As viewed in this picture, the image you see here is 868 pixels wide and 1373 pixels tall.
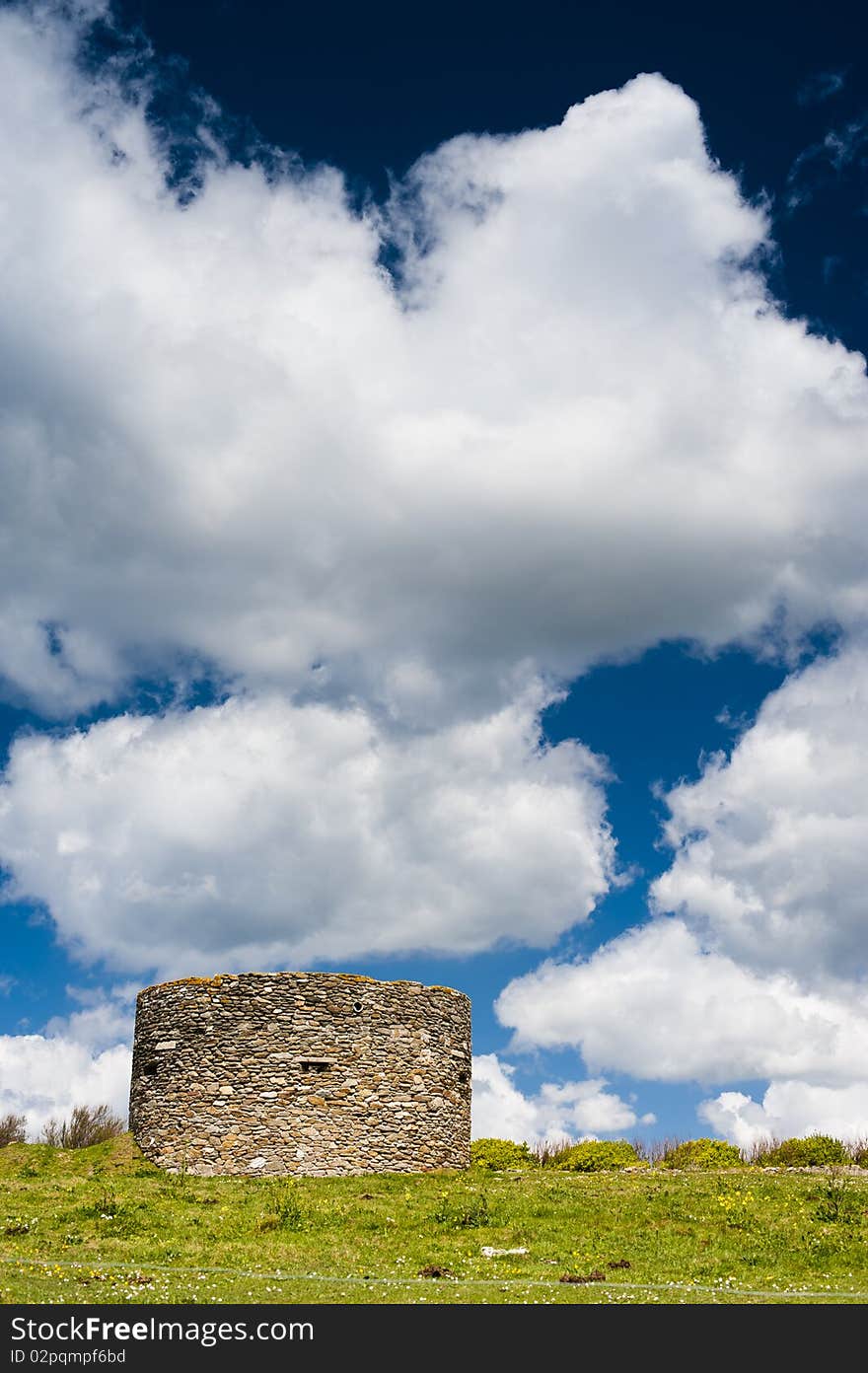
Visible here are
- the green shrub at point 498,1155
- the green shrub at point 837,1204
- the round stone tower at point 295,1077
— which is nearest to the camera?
the green shrub at point 837,1204

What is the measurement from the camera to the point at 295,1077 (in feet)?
110

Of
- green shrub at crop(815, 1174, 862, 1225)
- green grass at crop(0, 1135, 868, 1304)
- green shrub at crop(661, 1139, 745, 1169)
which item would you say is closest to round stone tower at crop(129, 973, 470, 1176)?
green grass at crop(0, 1135, 868, 1304)

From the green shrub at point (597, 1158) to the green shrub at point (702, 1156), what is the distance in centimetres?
119

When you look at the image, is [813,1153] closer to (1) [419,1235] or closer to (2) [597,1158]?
(2) [597,1158]

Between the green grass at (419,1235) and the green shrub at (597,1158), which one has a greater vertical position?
the green shrub at (597,1158)

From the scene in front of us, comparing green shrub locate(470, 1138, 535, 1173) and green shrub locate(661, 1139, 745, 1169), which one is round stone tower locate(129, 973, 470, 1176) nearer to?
green shrub locate(470, 1138, 535, 1173)

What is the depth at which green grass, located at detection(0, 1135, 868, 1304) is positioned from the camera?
62.0 ft

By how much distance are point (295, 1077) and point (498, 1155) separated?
932 cm

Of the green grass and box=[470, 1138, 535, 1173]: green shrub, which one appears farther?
box=[470, 1138, 535, 1173]: green shrub

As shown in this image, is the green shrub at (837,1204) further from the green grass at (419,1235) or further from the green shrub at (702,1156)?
the green shrub at (702,1156)

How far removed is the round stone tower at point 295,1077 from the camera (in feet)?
108

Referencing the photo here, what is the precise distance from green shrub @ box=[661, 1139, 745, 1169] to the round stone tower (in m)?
7.27

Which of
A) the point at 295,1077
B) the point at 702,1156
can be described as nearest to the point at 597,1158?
the point at 702,1156

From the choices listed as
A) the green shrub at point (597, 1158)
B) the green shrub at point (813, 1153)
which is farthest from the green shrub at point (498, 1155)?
the green shrub at point (813, 1153)
